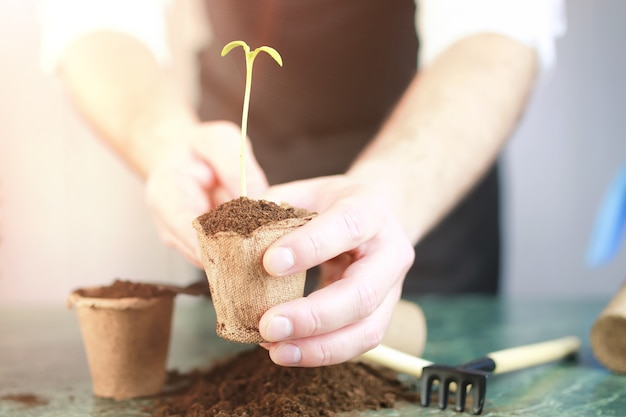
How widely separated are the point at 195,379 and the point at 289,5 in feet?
3.39

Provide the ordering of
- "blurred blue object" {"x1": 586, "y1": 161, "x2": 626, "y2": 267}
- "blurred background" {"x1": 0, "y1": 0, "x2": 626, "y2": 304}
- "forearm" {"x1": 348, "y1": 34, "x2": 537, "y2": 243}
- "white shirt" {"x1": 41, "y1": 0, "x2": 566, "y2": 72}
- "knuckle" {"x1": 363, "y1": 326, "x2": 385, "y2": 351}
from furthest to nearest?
"blurred background" {"x1": 0, "y1": 0, "x2": 626, "y2": 304} < "blurred blue object" {"x1": 586, "y1": 161, "x2": 626, "y2": 267} < "white shirt" {"x1": 41, "y1": 0, "x2": 566, "y2": 72} < "forearm" {"x1": 348, "y1": 34, "x2": 537, "y2": 243} < "knuckle" {"x1": 363, "y1": 326, "x2": 385, "y2": 351}

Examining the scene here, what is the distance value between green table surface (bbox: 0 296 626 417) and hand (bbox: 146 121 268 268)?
25 cm

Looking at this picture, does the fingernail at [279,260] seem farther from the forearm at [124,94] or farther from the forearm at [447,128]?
the forearm at [124,94]

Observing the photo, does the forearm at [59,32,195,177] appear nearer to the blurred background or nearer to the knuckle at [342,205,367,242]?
the knuckle at [342,205,367,242]

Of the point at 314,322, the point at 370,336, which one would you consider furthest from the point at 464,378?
the point at 314,322

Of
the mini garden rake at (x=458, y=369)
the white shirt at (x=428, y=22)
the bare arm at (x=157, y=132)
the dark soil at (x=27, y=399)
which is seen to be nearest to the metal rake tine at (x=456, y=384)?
the mini garden rake at (x=458, y=369)

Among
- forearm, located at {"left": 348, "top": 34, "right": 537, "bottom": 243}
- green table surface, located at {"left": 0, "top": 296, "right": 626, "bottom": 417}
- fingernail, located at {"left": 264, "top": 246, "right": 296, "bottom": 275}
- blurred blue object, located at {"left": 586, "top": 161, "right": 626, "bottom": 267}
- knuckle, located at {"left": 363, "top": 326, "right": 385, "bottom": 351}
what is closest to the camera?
fingernail, located at {"left": 264, "top": 246, "right": 296, "bottom": 275}

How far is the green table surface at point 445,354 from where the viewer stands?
36.8 inches

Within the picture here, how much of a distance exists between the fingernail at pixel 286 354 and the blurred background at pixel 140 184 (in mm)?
1669

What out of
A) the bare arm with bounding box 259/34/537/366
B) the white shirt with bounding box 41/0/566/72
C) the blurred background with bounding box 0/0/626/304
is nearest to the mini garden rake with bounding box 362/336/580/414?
the bare arm with bounding box 259/34/537/366

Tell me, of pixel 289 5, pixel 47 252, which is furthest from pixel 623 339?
pixel 47 252

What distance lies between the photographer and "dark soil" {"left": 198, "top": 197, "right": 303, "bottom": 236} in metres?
0.72

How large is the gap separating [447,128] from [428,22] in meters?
0.32

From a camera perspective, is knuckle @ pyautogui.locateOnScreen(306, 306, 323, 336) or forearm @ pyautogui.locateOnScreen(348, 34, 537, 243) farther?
forearm @ pyautogui.locateOnScreen(348, 34, 537, 243)
